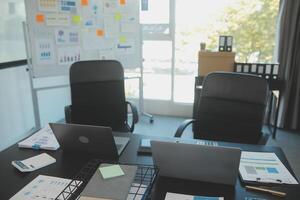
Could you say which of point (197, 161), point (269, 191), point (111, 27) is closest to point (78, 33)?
point (111, 27)

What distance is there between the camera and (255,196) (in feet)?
3.51

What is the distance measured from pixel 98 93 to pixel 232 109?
1093 millimetres

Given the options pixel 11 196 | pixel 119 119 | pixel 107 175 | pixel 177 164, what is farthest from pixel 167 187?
pixel 119 119

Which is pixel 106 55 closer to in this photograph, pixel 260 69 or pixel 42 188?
pixel 260 69

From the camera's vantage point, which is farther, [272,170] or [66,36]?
[66,36]

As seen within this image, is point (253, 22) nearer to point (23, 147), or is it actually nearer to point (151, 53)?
point (151, 53)

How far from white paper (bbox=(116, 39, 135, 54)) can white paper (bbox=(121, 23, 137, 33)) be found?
0.11 meters

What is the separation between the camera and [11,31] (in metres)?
2.90

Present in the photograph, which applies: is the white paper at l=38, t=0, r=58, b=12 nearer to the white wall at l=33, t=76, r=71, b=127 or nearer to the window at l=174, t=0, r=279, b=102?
the white wall at l=33, t=76, r=71, b=127

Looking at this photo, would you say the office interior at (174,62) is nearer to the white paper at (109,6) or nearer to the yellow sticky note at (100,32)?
the white paper at (109,6)

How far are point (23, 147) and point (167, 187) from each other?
85 cm

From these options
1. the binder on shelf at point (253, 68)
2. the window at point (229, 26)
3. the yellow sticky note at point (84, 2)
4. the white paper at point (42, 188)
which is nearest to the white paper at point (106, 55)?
the yellow sticky note at point (84, 2)

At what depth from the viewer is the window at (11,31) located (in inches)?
110

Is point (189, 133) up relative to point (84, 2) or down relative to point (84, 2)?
down
